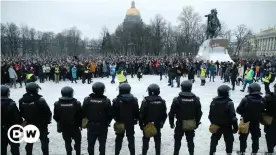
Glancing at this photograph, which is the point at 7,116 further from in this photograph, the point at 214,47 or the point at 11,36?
the point at 11,36

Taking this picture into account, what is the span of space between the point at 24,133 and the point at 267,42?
348 feet

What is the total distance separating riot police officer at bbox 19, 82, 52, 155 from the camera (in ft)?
16.0

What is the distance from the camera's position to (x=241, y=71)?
1620cm

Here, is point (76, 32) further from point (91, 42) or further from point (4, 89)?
point (4, 89)

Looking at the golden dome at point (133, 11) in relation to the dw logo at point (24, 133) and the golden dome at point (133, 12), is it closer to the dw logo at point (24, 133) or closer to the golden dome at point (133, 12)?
the golden dome at point (133, 12)

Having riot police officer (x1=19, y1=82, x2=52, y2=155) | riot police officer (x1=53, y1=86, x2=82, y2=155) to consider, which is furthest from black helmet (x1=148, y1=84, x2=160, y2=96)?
Answer: riot police officer (x1=19, y1=82, x2=52, y2=155)

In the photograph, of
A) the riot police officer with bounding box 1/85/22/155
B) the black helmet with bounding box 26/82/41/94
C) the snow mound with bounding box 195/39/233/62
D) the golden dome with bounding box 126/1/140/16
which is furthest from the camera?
the golden dome with bounding box 126/1/140/16

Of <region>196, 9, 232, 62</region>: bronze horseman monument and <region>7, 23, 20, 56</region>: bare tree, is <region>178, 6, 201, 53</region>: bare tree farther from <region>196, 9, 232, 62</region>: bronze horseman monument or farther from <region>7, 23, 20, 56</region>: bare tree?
<region>7, 23, 20, 56</region>: bare tree

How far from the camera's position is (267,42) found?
312ft

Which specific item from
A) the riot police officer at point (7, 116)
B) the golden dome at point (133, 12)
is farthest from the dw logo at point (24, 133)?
the golden dome at point (133, 12)

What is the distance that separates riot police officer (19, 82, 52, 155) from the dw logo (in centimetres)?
9

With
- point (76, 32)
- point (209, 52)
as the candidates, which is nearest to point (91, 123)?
point (209, 52)

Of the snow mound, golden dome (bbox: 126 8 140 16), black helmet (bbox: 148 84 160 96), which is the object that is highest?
golden dome (bbox: 126 8 140 16)

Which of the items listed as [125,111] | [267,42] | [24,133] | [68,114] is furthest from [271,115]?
[267,42]
